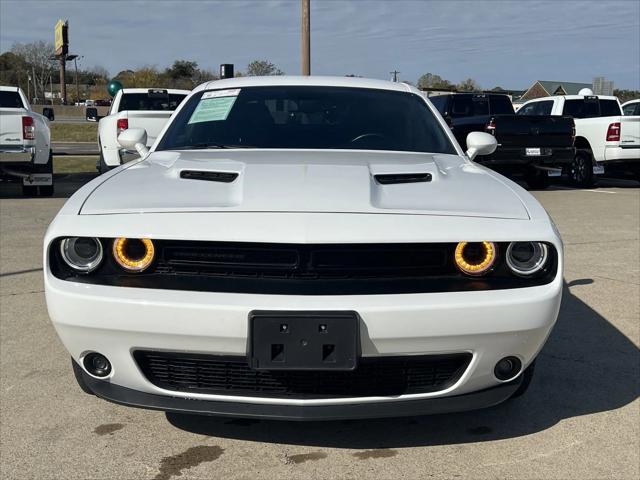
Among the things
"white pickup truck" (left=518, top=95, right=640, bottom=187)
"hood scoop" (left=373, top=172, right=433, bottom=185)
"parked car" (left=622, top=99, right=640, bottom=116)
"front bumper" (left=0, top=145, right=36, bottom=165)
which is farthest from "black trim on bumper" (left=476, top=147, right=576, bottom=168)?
"hood scoop" (left=373, top=172, right=433, bottom=185)

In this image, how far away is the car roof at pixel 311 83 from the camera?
→ 4.27m

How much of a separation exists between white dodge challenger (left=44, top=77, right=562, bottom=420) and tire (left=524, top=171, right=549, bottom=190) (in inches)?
459

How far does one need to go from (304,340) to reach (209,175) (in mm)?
976

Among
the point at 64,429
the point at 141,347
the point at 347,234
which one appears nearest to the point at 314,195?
the point at 347,234

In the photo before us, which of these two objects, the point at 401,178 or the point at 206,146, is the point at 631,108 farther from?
the point at 401,178

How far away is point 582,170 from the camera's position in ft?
46.1

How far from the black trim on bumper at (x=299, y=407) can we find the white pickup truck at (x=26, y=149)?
336 inches

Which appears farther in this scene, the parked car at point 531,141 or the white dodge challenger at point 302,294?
the parked car at point 531,141

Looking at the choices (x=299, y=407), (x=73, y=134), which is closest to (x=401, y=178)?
(x=299, y=407)

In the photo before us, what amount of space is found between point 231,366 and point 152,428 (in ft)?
2.54

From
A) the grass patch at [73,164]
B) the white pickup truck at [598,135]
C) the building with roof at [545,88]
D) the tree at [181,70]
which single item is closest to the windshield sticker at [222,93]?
the white pickup truck at [598,135]

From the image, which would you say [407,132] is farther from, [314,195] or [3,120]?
[3,120]

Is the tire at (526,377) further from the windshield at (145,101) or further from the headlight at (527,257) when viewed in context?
the windshield at (145,101)

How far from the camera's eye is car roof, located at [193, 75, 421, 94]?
14.0 ft
